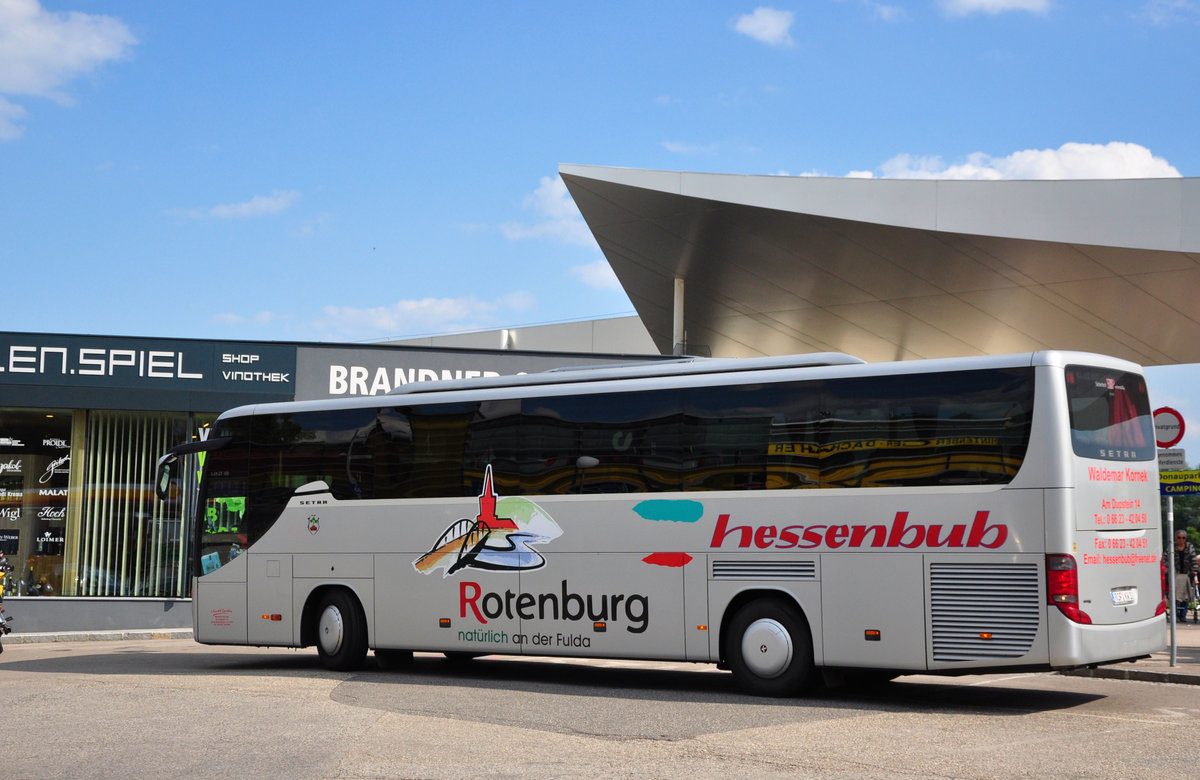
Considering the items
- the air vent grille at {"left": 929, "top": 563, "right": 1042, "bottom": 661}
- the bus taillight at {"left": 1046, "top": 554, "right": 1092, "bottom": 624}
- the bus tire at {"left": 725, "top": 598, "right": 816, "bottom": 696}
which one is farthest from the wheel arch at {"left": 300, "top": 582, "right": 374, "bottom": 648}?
the bus taillight at {"left": 1046, "top": 554, "right": 1092, "bottom": 624}

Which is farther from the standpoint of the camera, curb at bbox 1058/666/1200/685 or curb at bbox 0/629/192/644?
curb at bbox 0/629/192/644

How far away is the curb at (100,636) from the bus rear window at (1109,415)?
57.9 feet

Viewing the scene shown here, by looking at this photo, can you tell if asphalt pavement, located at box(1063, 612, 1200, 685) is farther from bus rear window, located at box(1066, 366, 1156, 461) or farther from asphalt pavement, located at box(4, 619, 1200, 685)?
bus rear window, located at box(1066, 366, 1156, 461)

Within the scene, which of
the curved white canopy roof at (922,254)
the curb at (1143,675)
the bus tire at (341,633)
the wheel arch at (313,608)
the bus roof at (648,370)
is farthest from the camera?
the curved white canopy roof at (922,254)

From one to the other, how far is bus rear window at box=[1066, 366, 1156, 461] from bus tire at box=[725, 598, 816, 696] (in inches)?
119

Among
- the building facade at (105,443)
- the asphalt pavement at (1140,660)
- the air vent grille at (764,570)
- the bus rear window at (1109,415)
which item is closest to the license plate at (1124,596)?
the asphalt pavement at (1140,660)

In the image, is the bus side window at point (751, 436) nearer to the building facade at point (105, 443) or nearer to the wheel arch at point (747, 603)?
the wheel arch at point (747, 603)

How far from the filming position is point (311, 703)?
1114 cm

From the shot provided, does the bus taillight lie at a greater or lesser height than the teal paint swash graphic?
lesser

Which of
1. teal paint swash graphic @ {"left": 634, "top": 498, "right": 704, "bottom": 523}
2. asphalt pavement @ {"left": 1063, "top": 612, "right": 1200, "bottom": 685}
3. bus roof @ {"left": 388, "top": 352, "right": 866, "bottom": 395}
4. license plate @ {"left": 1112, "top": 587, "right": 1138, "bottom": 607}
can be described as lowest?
asphalt pavement @ {"left": 1063, "top": 612, "right": 1200, "bottom": 685}

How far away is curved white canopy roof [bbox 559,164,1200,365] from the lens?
20.8 metres

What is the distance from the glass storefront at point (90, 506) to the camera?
77.8 feet

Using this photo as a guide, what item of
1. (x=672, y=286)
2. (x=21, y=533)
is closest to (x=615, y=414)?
(x=21, y=533)

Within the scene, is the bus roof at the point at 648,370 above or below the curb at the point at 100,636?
above
